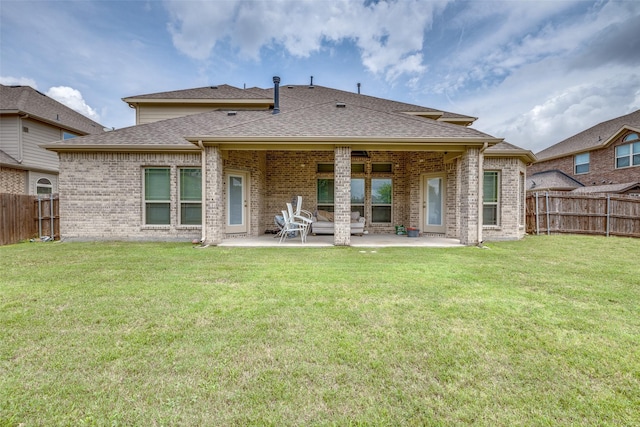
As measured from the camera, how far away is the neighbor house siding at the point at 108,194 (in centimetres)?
871

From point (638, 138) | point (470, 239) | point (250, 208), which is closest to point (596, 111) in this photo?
point (638, 138)

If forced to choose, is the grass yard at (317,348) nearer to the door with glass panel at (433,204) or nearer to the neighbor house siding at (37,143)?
the door with glass panel at (433,204)

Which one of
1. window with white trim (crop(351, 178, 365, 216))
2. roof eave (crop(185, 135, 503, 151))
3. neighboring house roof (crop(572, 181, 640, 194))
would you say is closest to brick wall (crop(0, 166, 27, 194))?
roof eave (crop(185, 135, 503, 151))

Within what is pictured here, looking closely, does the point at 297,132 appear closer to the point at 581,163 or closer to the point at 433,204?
the point at 433,204

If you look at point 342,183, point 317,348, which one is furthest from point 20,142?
point 317,348

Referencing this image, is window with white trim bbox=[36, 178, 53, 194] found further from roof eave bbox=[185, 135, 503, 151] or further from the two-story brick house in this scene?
the two-story brick house

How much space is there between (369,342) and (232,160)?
8.08 m

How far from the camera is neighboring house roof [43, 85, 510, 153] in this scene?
24.9ft

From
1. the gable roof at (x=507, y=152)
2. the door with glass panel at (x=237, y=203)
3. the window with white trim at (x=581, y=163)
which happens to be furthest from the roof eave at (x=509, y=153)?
the window with white trim at (x=581, y=163)

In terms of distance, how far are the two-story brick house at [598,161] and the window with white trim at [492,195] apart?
11.7 metres

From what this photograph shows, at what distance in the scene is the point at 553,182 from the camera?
18219 mm

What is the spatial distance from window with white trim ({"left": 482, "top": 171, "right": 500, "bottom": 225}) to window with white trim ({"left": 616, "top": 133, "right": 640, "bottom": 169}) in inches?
523

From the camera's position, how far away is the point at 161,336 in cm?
262

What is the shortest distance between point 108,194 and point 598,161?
2578 centimetres
